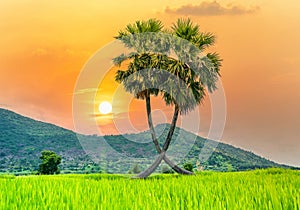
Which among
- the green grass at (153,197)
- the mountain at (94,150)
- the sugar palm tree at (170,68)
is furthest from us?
the mountain at (94,150)

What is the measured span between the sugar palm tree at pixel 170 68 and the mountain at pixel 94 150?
2.65 metres

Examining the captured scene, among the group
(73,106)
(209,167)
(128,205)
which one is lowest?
(128,205)

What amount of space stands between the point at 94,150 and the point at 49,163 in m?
4.14

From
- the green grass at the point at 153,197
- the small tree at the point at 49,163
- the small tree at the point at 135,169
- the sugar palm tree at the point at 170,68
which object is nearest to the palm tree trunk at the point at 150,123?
the sugar palm tree at the point at 170,68

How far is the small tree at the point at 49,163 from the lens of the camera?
3491 cm

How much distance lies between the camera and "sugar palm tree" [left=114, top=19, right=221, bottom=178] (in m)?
26.0

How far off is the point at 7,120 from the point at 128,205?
6799cm

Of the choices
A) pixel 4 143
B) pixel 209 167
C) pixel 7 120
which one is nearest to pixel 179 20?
pixel 209 167

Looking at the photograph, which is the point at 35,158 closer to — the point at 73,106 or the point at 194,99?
the point at 73,106

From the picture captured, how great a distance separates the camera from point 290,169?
26938 mm

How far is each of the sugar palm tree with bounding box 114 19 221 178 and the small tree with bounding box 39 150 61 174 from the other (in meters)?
10.8

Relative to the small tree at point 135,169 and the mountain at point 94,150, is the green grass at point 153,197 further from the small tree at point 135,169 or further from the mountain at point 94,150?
the small tree at point 135,169

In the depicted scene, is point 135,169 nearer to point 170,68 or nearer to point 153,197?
point 170,68

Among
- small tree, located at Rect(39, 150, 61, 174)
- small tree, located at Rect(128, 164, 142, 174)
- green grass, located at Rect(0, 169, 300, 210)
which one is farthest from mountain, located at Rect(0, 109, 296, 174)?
green grass, located at Rect(0, 169, 300, 210)
